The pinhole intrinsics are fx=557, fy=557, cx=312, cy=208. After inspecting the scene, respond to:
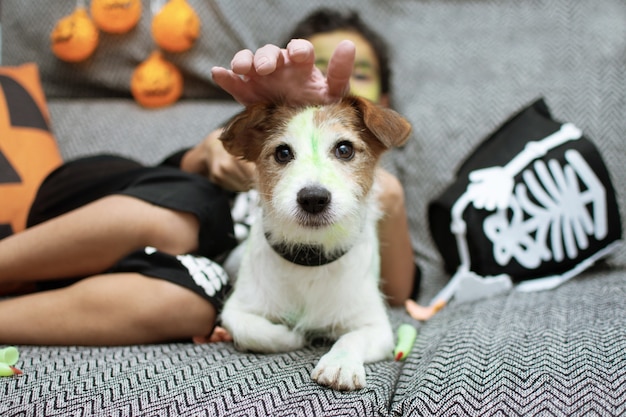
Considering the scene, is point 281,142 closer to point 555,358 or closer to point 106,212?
point 106,212

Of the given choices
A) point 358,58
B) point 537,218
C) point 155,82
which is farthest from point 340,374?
point 155,82

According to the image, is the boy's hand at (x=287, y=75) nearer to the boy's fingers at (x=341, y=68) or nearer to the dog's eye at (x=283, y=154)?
the boy's fingers at (x=341, y=68)

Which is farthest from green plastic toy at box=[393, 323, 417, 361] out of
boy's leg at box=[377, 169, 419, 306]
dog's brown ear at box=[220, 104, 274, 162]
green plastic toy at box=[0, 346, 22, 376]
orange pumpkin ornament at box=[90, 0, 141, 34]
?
orange pumpkin ornament at box=[90, 0, 141, 34]

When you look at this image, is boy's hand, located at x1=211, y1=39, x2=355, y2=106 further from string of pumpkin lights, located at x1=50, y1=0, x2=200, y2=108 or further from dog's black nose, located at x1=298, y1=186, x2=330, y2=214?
string of pumpkin lights, located at x1=50, y1=0, x2=200, y2=108

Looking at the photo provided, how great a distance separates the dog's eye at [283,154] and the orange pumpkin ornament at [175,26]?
1.20 meters

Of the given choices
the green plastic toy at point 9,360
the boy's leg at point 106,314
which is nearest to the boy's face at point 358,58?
the boy's leg at point 106,314

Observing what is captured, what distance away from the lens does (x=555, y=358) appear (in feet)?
3.51

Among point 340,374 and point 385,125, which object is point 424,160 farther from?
point 340,374

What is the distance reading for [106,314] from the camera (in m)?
1.27

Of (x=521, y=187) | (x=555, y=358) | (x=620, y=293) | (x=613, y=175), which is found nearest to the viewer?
(x=555, y=358)

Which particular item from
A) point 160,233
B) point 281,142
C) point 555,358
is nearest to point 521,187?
point 555,358

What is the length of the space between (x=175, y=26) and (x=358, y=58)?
0.73 m

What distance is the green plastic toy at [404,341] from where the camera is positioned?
1.30 metres

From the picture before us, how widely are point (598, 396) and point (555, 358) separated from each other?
0.47 ft
